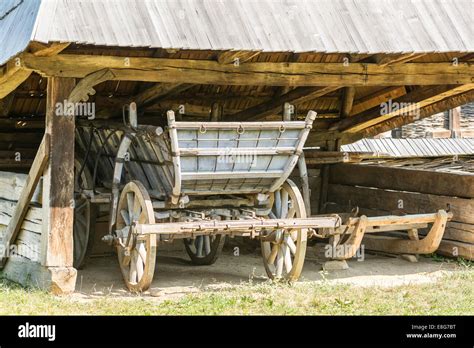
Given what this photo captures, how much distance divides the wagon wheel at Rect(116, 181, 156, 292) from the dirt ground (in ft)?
0.63

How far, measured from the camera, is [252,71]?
10.9 metres

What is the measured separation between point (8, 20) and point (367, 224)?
4.65m

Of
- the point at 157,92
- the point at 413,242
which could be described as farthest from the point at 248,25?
the point at 413,242

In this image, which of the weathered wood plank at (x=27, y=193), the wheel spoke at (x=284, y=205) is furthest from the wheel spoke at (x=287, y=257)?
the weathered wood plank at (x=27, y=193)

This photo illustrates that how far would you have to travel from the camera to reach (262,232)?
35.6 feet

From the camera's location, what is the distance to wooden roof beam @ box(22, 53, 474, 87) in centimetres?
984

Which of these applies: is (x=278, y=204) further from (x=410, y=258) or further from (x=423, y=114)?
(x=423, y=114)

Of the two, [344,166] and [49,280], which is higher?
[344,166]

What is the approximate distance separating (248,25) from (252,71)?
708mm

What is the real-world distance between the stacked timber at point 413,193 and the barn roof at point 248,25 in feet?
7.27

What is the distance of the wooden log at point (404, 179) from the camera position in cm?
1259

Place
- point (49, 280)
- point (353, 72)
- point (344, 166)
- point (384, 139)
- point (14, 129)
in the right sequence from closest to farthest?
1. point (49, 280)
2. point (353, 72)
3. point (14, 129)
4. point (344, 166)
5. point (384, 139)

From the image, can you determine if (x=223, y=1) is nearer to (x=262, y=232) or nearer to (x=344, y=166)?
(x=262, y=232)

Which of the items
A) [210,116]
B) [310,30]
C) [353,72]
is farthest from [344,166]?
[310,30]
